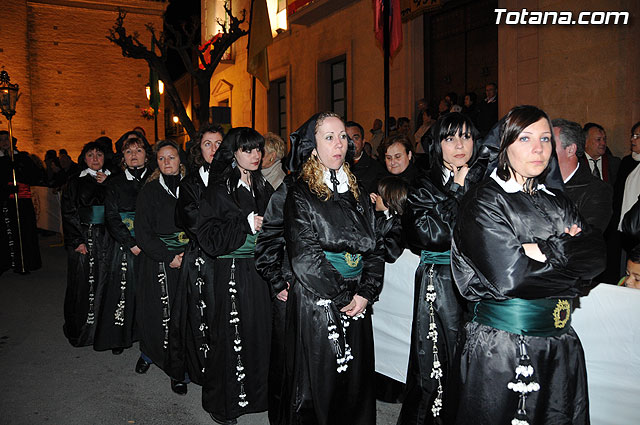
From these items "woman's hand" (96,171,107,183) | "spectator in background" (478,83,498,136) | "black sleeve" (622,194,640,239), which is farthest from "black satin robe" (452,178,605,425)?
"spectator in background" (478,83,498,136)

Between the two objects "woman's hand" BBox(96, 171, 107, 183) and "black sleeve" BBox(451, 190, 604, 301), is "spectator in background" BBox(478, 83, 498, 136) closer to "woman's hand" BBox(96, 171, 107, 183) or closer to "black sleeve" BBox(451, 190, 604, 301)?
"woman's hand" BBox(96, 171, 107, 183)

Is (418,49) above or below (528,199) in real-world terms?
above

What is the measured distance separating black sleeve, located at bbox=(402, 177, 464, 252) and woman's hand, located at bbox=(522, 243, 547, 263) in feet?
3.27

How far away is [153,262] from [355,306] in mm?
2821

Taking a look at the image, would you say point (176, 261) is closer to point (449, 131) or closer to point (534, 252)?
point (449, 131)

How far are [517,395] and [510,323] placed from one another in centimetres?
34

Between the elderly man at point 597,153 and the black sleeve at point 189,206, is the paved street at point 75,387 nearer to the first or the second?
the black sleeve at point 189,206

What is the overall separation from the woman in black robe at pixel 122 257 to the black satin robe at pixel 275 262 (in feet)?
8.82

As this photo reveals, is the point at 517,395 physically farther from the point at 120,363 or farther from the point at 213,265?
the point at 120,363

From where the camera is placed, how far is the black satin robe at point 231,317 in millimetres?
4250

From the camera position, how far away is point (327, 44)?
16.4m

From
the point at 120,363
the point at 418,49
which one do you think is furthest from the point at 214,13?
the point at 120,363

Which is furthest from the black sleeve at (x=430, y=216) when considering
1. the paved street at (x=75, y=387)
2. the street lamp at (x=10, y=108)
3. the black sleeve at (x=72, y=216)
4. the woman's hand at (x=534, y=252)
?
the street lamp at (x=10, y=108)

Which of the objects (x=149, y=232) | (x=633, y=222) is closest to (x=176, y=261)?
(x=149, y=232)
